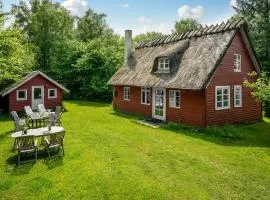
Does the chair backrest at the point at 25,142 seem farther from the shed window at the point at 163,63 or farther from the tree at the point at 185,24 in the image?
the tree at the point at 185,24

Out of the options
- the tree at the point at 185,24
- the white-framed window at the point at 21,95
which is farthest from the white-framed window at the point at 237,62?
the tree at the point at 185,24

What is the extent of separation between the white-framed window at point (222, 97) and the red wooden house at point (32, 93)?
16000mm

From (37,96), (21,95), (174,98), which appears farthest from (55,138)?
(37,96)

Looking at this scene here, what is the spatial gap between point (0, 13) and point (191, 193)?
18.3m

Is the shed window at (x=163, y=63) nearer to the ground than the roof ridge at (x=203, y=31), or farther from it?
nearer to the ground

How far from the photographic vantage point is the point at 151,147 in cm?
1488

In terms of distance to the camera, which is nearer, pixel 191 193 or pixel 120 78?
pixel 191 193

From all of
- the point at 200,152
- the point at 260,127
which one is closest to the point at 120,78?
the point at 260,127

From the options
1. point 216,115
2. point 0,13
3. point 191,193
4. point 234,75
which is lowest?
point 191,193

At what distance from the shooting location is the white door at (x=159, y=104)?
22325 mm

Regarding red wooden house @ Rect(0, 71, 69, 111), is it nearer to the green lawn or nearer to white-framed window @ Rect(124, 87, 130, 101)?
A: white-framed window @ Rect(124, 87, 130, 101)

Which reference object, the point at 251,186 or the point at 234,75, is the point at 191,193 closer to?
the point at 251,186

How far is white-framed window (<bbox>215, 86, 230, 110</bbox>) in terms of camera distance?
65.7 ft

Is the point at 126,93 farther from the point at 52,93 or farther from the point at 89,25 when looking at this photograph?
the point at 89,25
